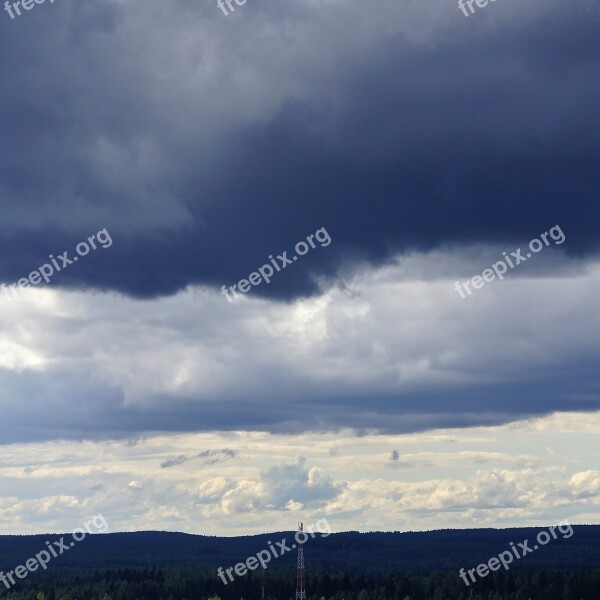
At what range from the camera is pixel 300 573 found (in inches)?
6230

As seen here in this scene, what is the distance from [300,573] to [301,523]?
11806 millimetres

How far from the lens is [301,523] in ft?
493
